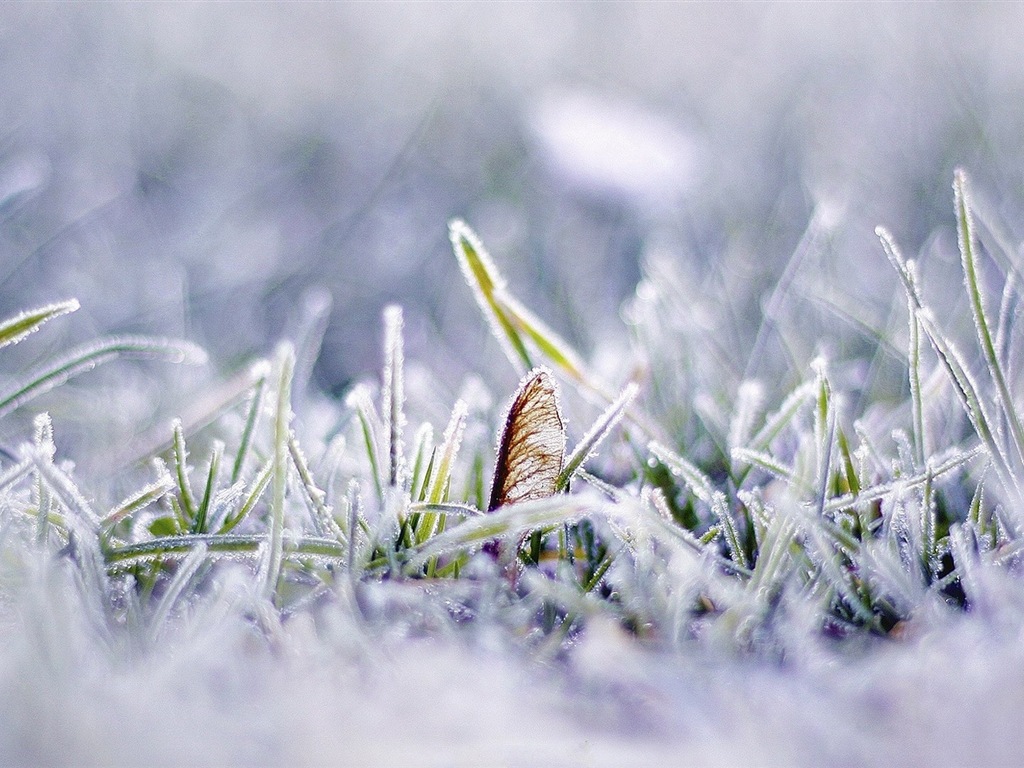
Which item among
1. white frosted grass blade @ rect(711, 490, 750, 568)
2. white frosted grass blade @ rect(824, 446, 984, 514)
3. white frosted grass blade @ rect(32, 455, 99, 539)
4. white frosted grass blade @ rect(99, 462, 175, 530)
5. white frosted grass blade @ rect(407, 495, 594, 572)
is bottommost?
white frosted grass blade @ rect(711, 490, 750, 568)

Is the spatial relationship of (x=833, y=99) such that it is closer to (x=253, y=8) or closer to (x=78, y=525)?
(x=253, y=8)

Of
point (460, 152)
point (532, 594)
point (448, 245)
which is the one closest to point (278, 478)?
point (532, 594)

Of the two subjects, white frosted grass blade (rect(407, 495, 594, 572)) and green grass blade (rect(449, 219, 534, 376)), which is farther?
green grass blade (rect(449, 219, 534, 376))

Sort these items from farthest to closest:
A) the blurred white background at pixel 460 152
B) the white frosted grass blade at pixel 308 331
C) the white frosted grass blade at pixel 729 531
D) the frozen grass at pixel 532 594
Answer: the blurred white background at pixel 460 152 → the white frosted grass blade at pixel 308 331 → the white frosted grass blade at pixel 729 531 → the frozen grass at pixel 532 594

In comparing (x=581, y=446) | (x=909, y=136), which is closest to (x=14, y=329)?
(x=581, y=446)

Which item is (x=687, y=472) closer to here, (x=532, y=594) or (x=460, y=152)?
(x=532, y=594)

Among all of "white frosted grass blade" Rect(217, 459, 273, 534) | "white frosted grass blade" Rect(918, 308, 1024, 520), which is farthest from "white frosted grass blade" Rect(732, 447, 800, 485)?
"white frosted grass blade" Rect(217, 459, 273, 534)

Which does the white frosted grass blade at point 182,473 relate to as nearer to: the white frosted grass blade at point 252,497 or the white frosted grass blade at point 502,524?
the white frosted grass blade at point 252,497

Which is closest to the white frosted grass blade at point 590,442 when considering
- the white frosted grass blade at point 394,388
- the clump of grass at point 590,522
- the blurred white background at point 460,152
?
the clump of grass at point 590,522

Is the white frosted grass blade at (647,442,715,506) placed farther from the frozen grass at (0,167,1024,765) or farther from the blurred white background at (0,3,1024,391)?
the blurred white background at (0,3,1024,391)
